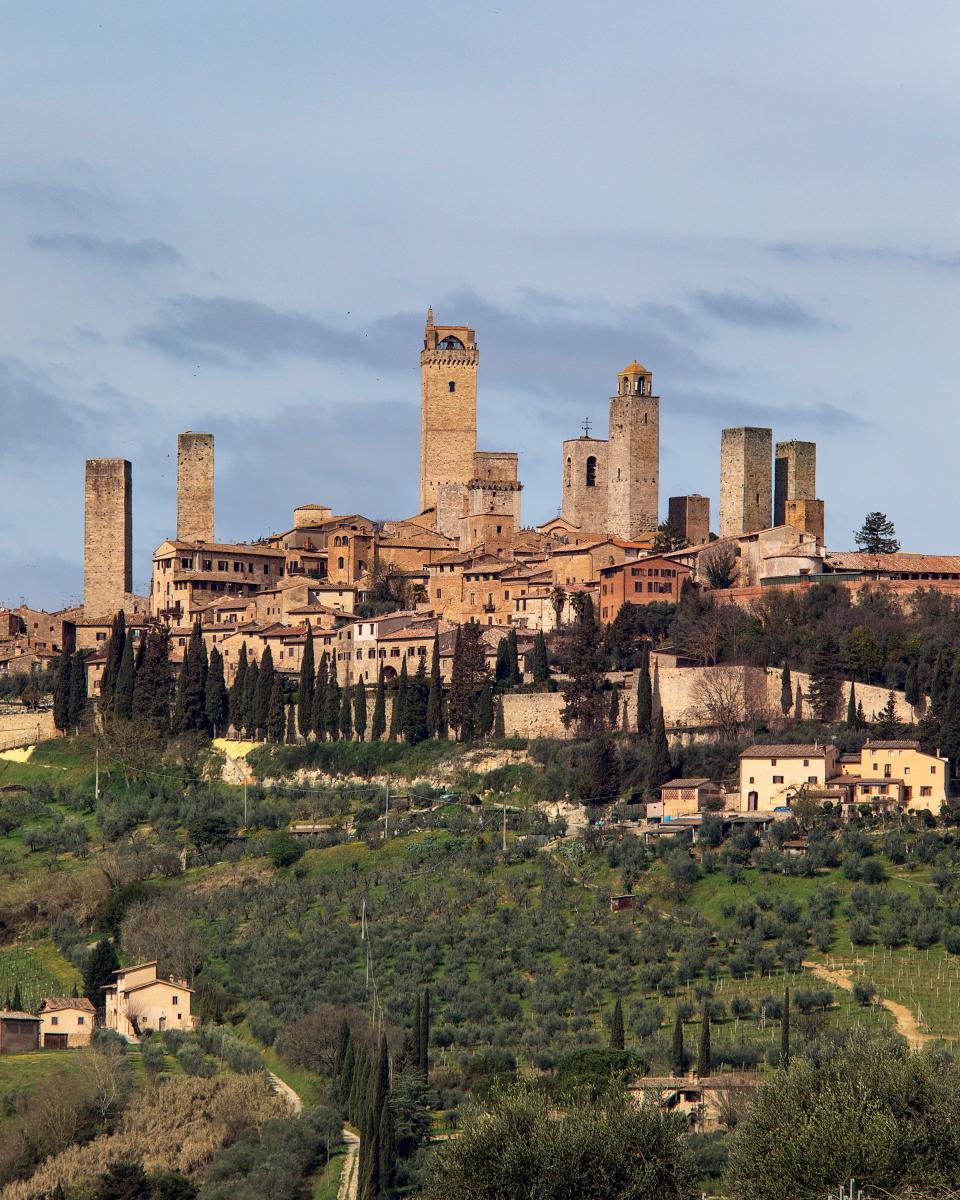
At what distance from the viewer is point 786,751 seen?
6138 centimetres

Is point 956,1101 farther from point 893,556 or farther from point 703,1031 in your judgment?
point 893,556

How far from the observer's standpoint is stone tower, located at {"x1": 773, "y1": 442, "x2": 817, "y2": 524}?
81.6 meters

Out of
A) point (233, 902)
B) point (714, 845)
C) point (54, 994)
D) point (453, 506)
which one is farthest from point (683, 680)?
point (453, 506)

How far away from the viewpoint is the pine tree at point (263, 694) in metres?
70.8

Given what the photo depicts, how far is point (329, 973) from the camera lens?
181 feet

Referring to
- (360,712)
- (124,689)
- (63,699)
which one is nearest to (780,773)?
(360,712)

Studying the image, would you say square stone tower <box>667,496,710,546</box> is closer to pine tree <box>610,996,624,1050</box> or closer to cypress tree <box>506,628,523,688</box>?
cypress tree <box>506,628,523,688</box>

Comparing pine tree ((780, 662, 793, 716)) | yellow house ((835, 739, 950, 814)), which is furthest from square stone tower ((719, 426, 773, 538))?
yellow house ((835, 739, 950, 814))

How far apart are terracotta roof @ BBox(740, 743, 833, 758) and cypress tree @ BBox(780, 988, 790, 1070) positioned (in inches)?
505

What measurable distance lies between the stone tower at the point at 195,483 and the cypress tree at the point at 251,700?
58.1ft

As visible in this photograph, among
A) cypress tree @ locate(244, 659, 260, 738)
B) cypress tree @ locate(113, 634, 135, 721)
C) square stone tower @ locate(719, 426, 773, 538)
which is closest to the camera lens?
cypress tree @ locate(244, 659, 260, 738)

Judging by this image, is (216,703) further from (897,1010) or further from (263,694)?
(897,1010)

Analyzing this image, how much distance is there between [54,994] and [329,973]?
21.0 ft

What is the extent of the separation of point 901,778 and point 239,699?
19.2 metres
